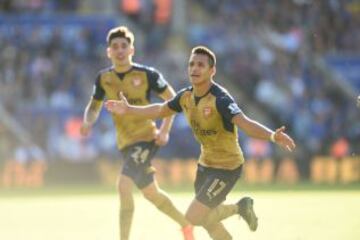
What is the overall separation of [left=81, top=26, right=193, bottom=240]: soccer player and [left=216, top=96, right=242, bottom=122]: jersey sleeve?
197cm

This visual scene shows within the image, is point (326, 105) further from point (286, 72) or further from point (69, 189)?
point (69, 189)

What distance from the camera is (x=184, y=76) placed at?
2709 cm

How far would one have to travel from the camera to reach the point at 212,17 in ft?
95.9

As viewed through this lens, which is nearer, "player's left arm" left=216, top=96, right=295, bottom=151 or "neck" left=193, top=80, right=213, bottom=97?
"player's left arm" left=216, top=96, right=295, bottom=151

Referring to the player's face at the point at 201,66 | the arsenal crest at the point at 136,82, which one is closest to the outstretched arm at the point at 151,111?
the player's face at the point at 201,66

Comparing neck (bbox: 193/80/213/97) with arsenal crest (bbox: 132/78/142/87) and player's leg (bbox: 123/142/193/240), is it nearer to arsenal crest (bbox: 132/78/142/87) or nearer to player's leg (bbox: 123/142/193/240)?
player's leg (bbox: 123/142/193/240)

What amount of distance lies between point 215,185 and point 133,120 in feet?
6.87

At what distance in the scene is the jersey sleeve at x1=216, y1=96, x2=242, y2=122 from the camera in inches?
380

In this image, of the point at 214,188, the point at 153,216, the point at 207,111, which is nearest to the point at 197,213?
the point at 214,188

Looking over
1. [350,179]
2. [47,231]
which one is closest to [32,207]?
[47,231]

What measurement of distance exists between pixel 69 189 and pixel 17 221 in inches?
298

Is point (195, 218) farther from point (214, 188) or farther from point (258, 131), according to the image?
point (258, 131)

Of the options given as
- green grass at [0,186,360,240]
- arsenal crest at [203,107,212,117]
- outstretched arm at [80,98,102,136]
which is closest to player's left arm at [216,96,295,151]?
arsenal crest at [203,107,212,117]

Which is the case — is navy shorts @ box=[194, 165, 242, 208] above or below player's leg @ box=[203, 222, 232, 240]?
above
